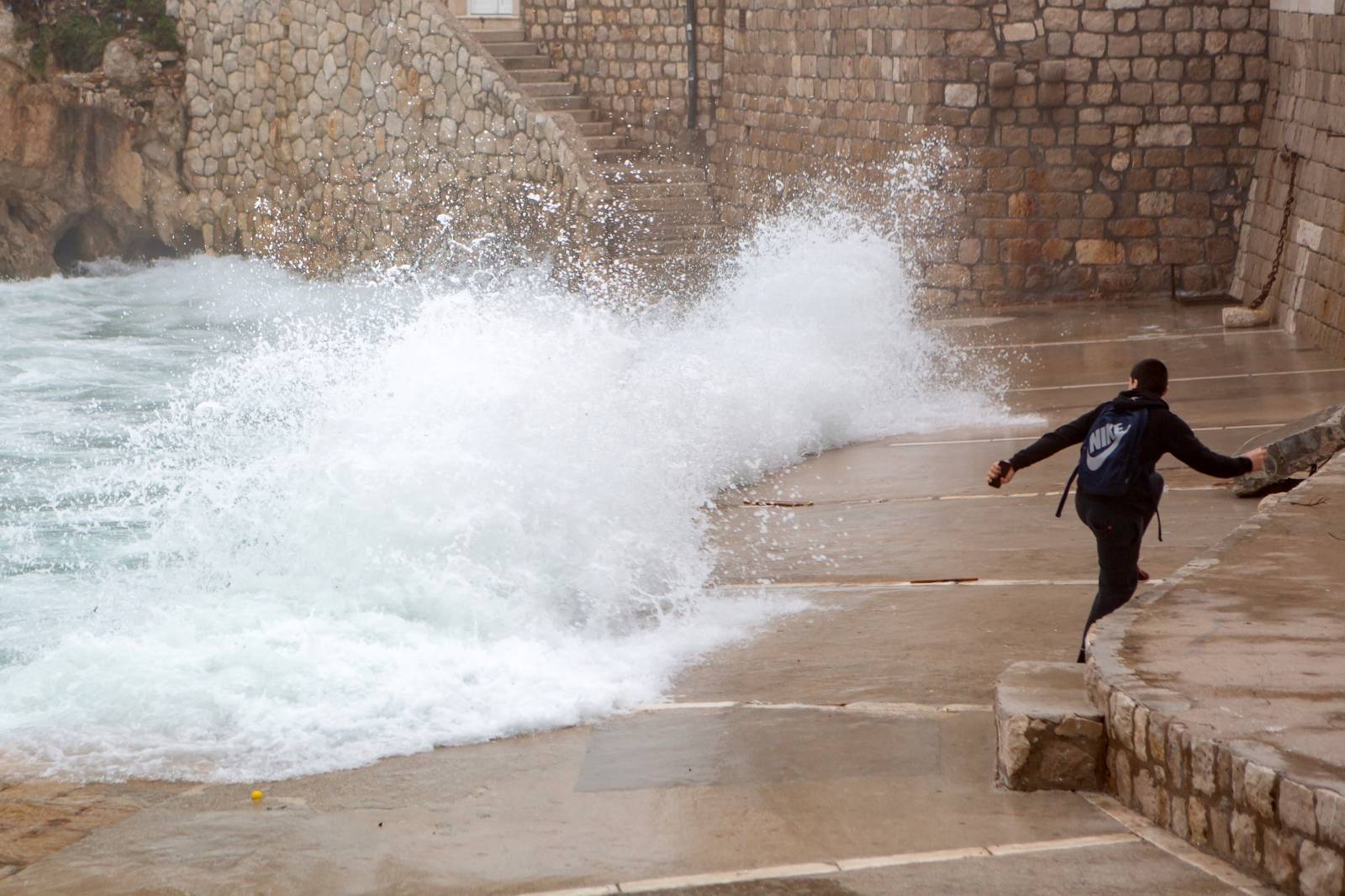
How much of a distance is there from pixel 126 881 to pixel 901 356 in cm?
983

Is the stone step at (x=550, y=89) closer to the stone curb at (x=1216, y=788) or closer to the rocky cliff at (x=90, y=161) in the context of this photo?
the rocky cliff at (x=90, y=161)

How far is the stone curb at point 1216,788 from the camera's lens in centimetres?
372

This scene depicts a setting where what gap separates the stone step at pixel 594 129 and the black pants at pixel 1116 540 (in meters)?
15.3

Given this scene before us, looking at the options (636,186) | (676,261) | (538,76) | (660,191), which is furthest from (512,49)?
(676,261)

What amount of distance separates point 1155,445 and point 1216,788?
176 cm

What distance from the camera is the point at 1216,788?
4055 mm

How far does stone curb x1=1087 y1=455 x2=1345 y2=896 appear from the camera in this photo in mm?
3719

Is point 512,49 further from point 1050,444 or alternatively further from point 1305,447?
point 1050,444

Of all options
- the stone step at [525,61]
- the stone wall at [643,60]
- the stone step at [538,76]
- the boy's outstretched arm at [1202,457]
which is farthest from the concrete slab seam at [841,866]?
the stone step at [525,61]

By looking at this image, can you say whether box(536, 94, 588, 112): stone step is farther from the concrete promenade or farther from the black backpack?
the black backpack

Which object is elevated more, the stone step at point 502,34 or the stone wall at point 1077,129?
the stone step at point 502,34

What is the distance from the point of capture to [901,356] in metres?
13.5

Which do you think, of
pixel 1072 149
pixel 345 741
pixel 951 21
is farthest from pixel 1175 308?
pixel 345 741

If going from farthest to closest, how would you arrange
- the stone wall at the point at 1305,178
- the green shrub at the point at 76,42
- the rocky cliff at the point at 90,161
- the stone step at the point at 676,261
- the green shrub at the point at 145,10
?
the green shrub at the point at 145,10
the green shrub at the point at 76,42
the rocky cliff at the point at 90,161
the stone step at the point at 676,261
the stone wall at the point at 1305,178
